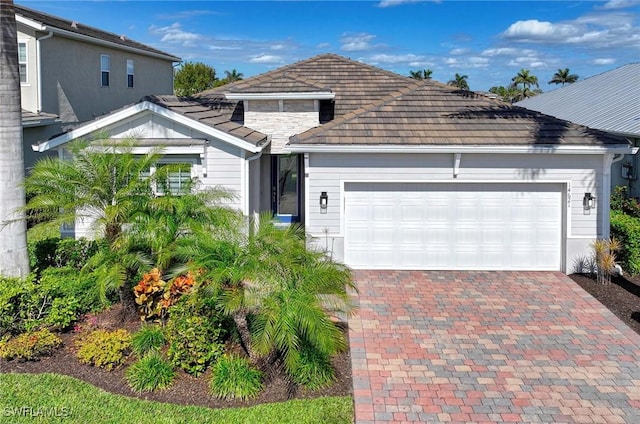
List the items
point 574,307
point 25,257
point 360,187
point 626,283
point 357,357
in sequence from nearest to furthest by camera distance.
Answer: point 357,357
point 25,257
point 574,307
point 626,283
point 360,187

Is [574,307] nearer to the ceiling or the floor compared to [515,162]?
nearer to the floor

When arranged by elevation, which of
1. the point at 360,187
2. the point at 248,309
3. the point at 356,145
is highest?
the point at 356,145

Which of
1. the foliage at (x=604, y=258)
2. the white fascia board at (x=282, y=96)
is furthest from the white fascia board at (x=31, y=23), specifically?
the foliage at (x=604, y=258)

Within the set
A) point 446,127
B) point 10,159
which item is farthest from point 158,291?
point 446,127

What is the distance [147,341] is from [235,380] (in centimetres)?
168

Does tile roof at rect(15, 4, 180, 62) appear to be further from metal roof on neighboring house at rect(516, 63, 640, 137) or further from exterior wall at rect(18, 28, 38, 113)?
metal roof on neighboring house at rect(516, 63, 640, 137)

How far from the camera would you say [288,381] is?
26.7 feet

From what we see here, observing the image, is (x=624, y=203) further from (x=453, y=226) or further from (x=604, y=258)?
(x=453, y=226)

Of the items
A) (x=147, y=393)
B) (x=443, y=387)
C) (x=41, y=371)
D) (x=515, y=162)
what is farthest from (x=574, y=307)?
(x=41, y=371)

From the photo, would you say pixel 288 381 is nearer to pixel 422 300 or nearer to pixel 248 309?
pixel 248 309

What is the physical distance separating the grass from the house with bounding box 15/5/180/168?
1291 cm

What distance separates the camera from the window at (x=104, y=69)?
24.8 meters

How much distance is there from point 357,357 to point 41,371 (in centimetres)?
452

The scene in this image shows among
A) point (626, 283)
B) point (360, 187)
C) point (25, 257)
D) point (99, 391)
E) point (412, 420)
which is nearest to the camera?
point (412, 420)
